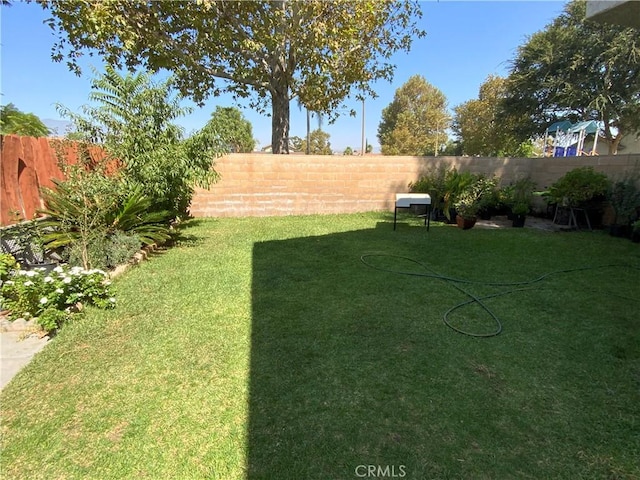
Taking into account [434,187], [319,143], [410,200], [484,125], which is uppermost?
[319,143]

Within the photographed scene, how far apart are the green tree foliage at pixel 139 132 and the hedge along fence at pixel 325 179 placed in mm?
2861

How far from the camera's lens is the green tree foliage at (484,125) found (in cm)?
2325

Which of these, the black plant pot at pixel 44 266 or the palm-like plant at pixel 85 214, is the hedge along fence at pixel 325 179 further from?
the black plant pot at pixel 44 266

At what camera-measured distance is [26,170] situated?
4.12 m

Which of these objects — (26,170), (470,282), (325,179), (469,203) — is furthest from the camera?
(325,179)

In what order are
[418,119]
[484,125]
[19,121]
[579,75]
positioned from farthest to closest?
[418,119] < [484,125] < [579,75] < [19,121]

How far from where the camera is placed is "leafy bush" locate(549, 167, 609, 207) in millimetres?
6555

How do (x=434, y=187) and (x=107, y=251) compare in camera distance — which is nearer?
(x=107, y=251)

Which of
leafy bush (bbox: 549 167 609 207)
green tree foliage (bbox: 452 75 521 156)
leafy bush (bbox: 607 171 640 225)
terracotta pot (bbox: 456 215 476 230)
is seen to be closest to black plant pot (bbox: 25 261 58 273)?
terracotta pot (bbox: 456 215 476 230)

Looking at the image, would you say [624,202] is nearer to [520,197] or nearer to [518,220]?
[518,220]

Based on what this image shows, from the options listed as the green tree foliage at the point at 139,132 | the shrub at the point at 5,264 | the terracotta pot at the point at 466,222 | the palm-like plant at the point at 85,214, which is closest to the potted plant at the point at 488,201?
the terracotta pot at the point at 466,222

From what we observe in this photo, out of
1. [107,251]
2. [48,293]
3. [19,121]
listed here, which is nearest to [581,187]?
[107,251]

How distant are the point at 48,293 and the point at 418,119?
36.0 metres

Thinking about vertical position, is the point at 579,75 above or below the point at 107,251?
above
